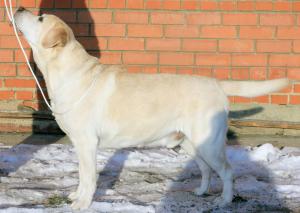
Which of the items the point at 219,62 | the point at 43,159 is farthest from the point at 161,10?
the point at 43,159

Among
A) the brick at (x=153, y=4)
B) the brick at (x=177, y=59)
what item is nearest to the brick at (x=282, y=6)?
the brick at (x=177, y=59)

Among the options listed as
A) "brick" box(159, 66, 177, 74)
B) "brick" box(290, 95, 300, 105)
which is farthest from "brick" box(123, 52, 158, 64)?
"brick" box(290, 95, 300, 105)

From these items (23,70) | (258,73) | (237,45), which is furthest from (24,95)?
(258,73)

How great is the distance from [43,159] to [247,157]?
2.24m

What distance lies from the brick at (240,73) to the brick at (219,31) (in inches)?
16.7

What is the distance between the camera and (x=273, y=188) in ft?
→ 15.8

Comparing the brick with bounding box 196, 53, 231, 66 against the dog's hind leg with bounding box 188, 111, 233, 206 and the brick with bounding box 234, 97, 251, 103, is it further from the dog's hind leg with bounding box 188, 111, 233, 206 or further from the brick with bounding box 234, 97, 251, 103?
the dog's hind leg with bounding box 188, 111, 233, 206

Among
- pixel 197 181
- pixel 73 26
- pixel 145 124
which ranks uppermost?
pixel 73 26

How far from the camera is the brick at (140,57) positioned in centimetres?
652

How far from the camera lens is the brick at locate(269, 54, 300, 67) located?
6527 mm

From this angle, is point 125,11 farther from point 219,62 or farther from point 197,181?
point 197,181

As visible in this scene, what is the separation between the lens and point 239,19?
6.46 m

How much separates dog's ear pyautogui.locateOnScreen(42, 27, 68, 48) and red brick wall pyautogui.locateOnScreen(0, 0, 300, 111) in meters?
2.32

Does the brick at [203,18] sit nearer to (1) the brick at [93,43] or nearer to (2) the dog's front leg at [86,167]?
(1) the brick at [93,43]
